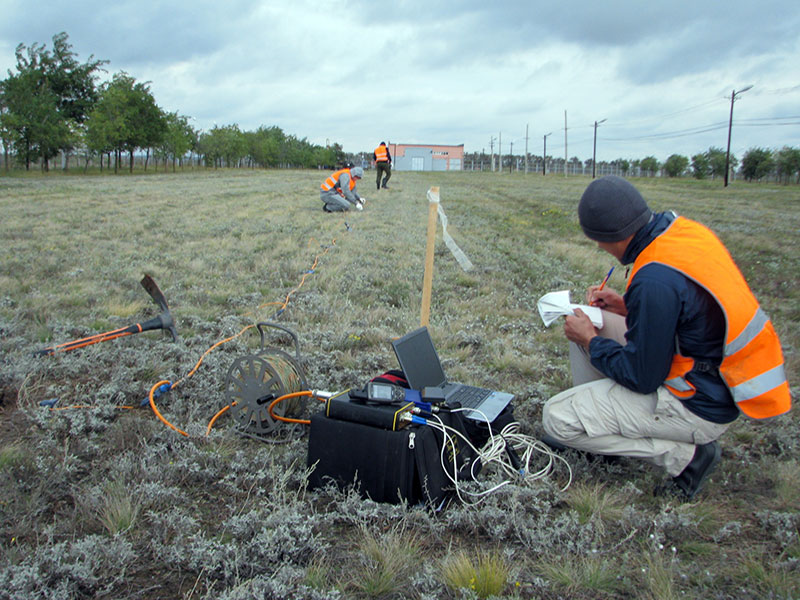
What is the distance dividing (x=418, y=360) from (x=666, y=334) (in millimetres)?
1526

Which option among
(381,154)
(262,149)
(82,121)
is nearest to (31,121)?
(82,121)

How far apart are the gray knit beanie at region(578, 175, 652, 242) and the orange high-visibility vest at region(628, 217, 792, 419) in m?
0.19

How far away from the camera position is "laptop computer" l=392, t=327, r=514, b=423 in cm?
348

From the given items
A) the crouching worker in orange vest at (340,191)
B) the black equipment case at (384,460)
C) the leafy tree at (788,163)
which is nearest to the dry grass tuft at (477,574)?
the black equipment case at (384,460)

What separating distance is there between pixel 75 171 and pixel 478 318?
58.1 metres

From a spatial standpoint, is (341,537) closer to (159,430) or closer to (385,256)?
(159,430)

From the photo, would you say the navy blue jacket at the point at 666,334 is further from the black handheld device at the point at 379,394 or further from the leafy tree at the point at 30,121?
the leafy tree at the point at 30,121

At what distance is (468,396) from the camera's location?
3.80 metres

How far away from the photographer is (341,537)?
279 cm

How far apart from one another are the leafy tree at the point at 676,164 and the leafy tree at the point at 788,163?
18751 mm

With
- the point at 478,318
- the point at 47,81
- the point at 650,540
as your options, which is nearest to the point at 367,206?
the point at 478,318

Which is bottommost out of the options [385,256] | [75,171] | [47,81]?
[385,256]

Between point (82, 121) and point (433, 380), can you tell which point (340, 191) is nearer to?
point (433, 380)

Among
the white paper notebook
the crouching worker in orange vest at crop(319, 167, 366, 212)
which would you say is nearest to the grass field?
the white paper notebook
